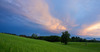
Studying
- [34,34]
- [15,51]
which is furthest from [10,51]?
[34,34]

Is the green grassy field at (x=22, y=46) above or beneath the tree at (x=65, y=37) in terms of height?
beneath

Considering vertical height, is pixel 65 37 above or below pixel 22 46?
above

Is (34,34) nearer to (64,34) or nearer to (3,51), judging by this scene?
(64,34)

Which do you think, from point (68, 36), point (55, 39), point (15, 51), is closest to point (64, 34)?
point (68, 36)

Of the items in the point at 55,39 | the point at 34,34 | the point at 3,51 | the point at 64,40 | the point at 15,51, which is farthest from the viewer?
the point at 55,39

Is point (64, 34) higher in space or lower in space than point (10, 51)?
higher

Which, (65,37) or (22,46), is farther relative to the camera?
(65,37)

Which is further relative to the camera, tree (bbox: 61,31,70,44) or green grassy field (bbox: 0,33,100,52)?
tree (bbox: 61,31,70,44)

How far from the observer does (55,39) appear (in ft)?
204

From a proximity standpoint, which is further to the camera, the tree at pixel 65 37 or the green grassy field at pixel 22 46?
the tree at pixel 65 37

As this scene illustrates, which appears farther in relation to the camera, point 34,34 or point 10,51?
point 34,34

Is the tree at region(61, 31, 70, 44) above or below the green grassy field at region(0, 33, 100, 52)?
above

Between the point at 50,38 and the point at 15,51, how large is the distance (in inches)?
2345

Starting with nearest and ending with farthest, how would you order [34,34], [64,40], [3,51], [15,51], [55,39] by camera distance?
[3,51] → [15,51] → [64,40] → [34,34] → [55,39]
